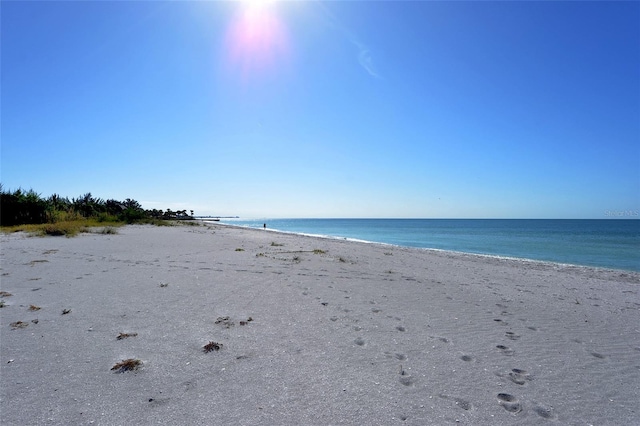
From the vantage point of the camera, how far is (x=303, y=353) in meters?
4.05

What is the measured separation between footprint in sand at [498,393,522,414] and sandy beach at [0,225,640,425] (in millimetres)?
14

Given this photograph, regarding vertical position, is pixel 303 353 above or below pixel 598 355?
above

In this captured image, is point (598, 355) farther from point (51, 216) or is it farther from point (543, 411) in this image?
point (51, 216)

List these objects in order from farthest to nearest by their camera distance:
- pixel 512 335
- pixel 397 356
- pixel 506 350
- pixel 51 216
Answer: pixel 51 216 < pixel 512 335 < pixel 506 350 < pixel 397 356

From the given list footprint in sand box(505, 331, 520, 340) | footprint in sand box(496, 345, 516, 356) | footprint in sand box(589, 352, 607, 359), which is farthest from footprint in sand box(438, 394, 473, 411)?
footprint in sand box(589, 352, 607, 359)

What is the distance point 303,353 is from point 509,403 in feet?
7.33

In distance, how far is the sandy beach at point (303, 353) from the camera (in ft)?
9.54

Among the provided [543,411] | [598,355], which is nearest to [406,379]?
[543,411]

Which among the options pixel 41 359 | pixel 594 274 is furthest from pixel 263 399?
pixel 594 274

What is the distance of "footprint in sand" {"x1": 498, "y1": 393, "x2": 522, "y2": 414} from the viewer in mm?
3012

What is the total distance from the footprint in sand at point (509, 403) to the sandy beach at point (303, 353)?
0.05ft

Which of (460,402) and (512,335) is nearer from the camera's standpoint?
(460,402)

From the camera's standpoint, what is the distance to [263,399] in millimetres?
3029

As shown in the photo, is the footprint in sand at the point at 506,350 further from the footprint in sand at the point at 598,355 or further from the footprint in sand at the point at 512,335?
the footprint in sand at the point at 598,355
